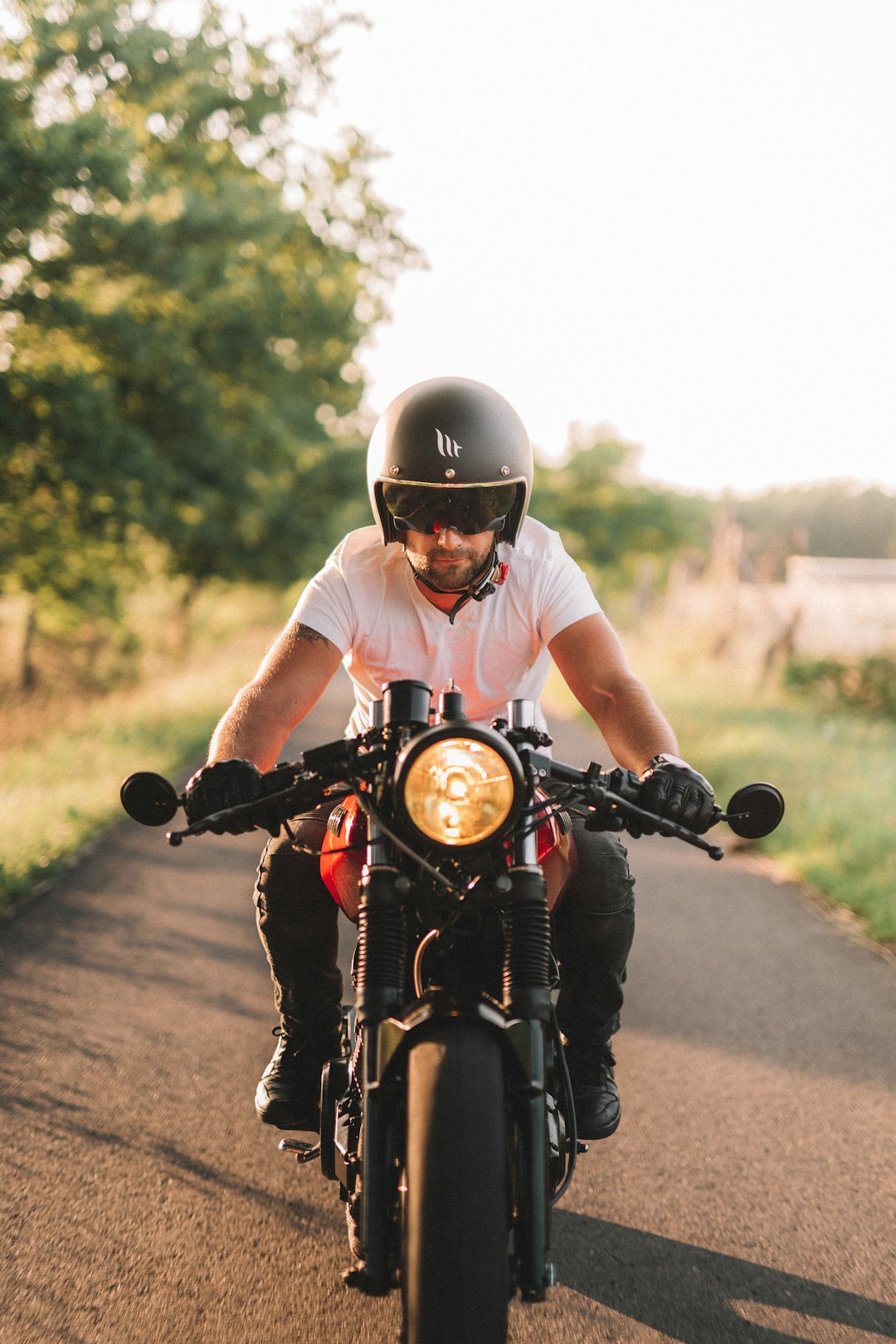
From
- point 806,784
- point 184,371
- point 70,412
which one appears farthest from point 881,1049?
point 184,371

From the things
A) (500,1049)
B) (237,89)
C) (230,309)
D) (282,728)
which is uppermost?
(237,89)

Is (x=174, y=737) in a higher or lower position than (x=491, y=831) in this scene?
lower

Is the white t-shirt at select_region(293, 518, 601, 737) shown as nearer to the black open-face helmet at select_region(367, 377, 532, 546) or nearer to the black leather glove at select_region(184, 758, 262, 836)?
the black open-face helmet at select_region(367, 377, 532, 546)

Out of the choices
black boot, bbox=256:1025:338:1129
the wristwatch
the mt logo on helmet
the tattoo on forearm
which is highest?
the mt logo on helmet

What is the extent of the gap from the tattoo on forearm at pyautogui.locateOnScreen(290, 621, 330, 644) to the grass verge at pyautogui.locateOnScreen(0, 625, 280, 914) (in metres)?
3.84

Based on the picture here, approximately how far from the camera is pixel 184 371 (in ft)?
55.2

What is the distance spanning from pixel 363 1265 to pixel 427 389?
2.00 metres

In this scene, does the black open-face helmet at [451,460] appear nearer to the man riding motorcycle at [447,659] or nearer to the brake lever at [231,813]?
the man riding motorcycle at [447,659]

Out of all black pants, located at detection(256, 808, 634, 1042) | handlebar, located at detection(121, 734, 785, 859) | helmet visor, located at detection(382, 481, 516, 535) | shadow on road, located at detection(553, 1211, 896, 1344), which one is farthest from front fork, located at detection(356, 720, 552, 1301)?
helmet visor, located at detection(382, 481, 516, 535)

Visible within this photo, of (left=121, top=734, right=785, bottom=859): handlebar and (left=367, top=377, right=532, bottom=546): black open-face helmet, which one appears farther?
(left=367, top=377, right=532, bottom=546): black open-face helmet

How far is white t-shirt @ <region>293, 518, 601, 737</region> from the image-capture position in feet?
9.84

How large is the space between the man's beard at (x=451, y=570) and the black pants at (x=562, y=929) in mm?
672

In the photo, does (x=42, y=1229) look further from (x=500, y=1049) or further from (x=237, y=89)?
(x=237, y=89)

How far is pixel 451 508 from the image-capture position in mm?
2783
